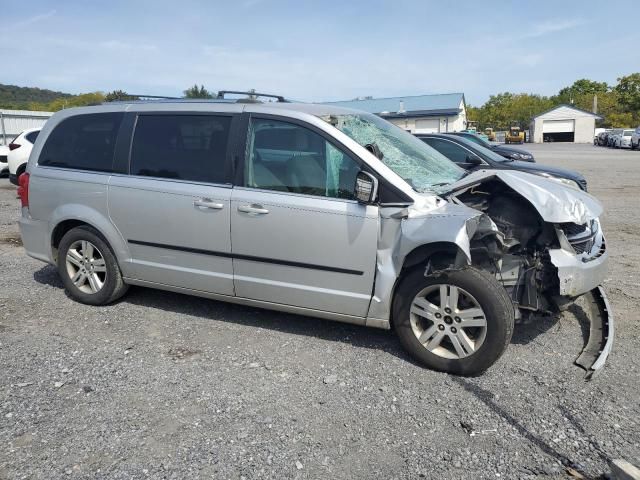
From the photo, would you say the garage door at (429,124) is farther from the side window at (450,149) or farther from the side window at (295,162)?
the side window at (295,162)

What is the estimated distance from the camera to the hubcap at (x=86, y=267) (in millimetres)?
5051

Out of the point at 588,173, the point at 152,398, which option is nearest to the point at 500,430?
the point at 152,398

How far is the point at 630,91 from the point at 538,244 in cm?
8478

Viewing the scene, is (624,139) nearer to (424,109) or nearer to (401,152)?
(424,109)

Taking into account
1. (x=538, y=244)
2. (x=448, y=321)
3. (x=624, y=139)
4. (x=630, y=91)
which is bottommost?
(x=448, y=321)

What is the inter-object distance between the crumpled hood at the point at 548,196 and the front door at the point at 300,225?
85 centimetres

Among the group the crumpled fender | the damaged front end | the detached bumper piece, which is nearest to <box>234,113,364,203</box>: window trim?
the crumpled fender

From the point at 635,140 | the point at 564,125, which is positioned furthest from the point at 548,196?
the point at 564,125

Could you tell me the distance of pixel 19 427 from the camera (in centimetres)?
318

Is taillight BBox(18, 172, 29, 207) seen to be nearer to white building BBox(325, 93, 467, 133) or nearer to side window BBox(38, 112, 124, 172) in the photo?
side window BBox(38, 112, 124, 172)

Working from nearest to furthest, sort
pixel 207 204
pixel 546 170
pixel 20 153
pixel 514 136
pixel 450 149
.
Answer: pixel 207 204, pixel 546 170, pixel 450 149, pixel 20 153, pixel 514 136

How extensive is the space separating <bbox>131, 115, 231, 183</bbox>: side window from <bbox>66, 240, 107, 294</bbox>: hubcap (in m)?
0.93

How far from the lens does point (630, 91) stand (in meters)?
74.7

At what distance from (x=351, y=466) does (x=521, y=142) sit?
70493 millimetres
